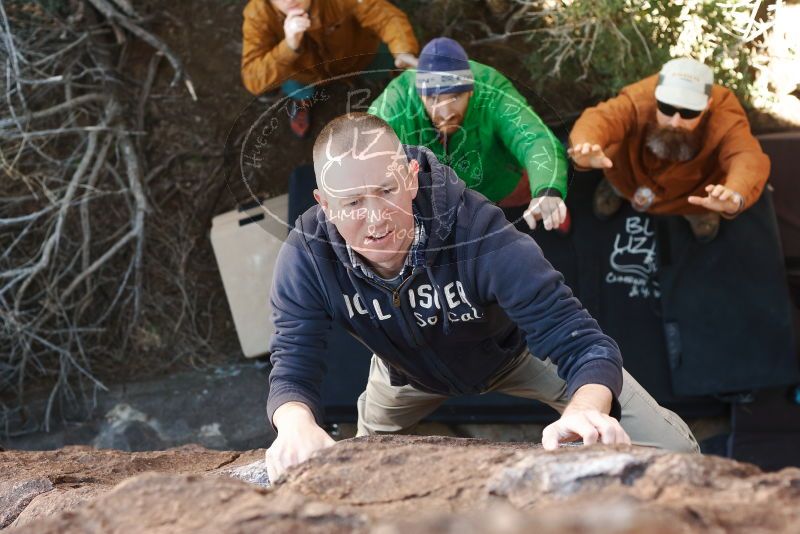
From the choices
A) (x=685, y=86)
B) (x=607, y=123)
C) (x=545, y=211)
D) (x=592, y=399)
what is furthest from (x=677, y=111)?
(x=592, y=399)

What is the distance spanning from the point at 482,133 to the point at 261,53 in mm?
1250

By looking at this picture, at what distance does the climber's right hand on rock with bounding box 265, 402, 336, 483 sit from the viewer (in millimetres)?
1490

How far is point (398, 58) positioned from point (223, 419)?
80.5 inches

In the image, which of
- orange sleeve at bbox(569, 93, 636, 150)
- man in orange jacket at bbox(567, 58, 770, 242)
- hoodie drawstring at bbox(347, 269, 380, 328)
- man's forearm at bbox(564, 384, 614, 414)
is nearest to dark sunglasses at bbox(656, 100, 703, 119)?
man in orange jacket at bbox(567, 58, 770, 242)

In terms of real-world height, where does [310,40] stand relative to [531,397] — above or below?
above

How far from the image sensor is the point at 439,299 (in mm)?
1868

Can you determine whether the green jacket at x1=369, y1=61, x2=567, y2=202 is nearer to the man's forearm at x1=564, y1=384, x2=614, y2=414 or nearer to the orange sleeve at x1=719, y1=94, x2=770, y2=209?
the man's forearm at x1=564, y1=384, x2=614, y2=414

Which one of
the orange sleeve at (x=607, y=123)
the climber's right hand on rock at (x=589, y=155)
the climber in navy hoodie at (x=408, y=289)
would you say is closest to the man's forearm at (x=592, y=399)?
the climber in navy hoodie at (x=408, y=289)

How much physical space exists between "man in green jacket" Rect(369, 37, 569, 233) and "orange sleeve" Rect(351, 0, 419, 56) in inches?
26.3

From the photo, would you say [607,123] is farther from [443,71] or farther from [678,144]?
[443,71]

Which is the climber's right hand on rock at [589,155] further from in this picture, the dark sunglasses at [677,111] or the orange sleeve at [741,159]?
the orange sleeve at [741,159]

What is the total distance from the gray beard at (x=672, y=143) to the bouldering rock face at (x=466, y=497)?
6.49 feet

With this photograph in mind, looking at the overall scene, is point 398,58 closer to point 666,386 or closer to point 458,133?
point 458,133

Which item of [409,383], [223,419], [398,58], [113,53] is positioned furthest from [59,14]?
[409,383]
